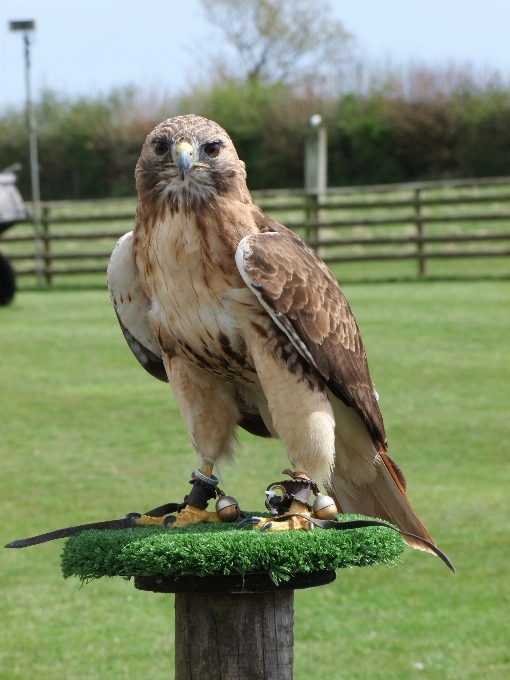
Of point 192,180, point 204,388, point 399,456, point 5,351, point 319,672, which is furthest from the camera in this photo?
point 5,351

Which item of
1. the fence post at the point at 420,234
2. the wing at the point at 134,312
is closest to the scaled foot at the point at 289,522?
the wing at the point at 134,312

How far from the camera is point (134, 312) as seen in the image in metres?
3.38

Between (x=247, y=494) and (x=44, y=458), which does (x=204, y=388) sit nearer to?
(x=247, y=494)

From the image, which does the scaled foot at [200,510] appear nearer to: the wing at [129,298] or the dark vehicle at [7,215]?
the wing at [129,298]

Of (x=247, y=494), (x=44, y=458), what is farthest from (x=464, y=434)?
(x=44, y=458)

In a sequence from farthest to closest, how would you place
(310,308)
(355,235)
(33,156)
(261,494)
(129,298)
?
1. (355,235)
2. (33,156)
3. (261,494)
4. (129,298)
5. (310,308)

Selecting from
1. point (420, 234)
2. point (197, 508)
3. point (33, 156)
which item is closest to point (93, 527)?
point (197, 508)

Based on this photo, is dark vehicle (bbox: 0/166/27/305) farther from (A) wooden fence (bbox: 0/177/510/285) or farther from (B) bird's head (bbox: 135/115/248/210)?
(B) bird's head (bbox: 135/115/248/210)

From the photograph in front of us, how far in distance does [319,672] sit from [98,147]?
31122mm

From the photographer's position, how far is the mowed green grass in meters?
5.24

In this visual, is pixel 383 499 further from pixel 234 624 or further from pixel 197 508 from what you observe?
pixel 234 624

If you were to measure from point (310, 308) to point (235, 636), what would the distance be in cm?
→ 98

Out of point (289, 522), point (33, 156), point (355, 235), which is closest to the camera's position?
point (289, 522)

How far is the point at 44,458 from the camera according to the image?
8.55 meters
